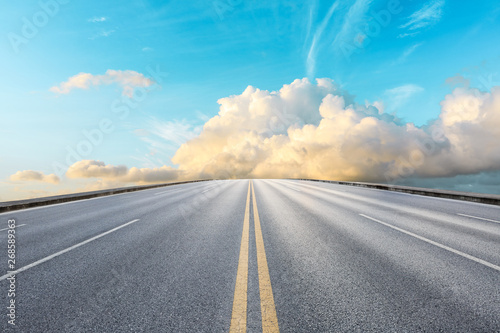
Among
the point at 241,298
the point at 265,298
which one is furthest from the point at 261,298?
the point at 241,298

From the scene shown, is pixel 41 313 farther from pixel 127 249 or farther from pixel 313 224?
pixel 313 224

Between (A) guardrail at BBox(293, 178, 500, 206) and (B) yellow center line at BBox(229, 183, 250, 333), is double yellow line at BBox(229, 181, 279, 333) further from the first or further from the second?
(A) guardrail at BBox(293, 178, 500, 206)

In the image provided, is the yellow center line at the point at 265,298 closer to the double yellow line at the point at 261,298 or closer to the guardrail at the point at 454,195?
the double yellow line at the point at 261,298

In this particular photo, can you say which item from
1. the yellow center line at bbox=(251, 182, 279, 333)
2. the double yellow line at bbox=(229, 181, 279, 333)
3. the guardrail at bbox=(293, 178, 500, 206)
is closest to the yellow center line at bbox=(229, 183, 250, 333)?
the double yellow line at bbox=(229, 181, 279, 333)

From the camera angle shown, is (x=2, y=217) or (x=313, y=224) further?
(x=2, y=217)

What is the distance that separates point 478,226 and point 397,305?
653 centimetres

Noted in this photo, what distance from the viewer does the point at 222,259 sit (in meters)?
4.44

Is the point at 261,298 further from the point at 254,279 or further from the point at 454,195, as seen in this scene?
the point at 454,195

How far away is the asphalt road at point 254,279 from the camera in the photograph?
2.66 metres

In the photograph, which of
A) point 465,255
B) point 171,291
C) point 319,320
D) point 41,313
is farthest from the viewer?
point 465,255

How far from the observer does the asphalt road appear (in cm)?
266

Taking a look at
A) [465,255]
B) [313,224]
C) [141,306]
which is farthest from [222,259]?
[465,255]

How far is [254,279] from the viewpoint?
3561 millimetres

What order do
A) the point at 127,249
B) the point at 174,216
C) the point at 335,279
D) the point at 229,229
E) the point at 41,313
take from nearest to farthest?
the point at 41,313 < the point at 335,279 < the point at 127,249 < the point at 229,229 < the point at 174,216
